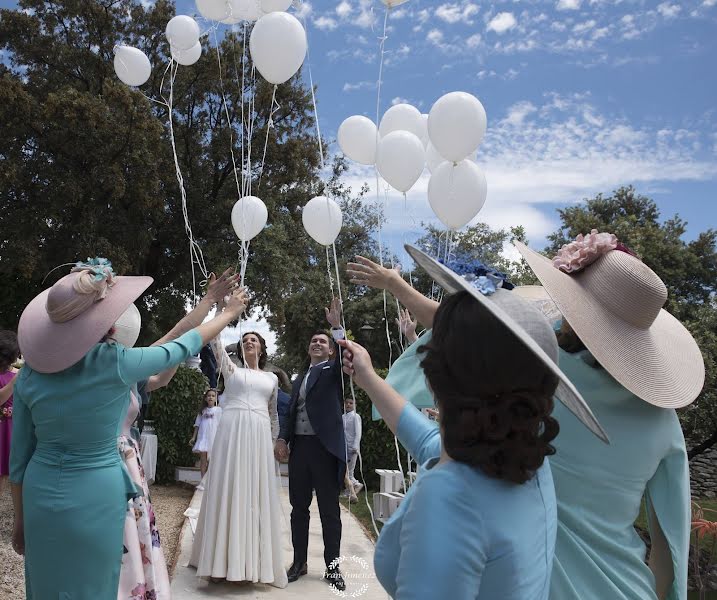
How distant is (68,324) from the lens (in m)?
2.15

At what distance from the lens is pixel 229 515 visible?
4566 millimetres

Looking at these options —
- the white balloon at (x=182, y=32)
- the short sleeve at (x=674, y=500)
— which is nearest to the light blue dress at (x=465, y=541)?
the short sleeve at (x=674, y=500)

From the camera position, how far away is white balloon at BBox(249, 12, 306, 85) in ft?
13.3

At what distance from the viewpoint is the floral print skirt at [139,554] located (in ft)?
10.00

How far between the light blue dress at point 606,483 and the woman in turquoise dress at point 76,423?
131cm

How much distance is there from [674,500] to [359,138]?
3446 millimetres

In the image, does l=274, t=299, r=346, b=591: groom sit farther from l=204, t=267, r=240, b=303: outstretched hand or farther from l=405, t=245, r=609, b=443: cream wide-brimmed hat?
l=405, t=245, r=609, b=443: cream wide-brimmed hat

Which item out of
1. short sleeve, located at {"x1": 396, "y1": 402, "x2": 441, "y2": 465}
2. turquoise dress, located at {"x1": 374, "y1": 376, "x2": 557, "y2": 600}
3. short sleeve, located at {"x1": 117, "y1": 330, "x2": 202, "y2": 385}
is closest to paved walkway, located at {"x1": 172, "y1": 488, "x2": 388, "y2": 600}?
short sleeve, located at {"x1": 117, "y1": 330, "x2": 202, "y2": 385}

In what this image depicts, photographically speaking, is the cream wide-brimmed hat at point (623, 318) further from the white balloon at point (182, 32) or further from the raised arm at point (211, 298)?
the white balloon at point (182, 32)

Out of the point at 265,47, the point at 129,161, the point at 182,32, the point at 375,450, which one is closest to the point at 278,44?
the point at 265,47

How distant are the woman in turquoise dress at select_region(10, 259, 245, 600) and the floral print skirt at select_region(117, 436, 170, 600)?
0.72 metres

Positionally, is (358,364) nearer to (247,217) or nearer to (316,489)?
(316,489)

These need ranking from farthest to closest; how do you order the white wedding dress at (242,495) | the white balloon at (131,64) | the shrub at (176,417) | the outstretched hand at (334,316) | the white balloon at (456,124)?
the shrub at (176,417)
the white balloon at (131,64)
the white wedding dress at (242,495)
the white balloon at (456,124)
the outstretched hand at (334,316)

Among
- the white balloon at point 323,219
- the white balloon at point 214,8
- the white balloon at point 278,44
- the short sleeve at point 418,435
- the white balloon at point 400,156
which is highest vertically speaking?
the white balloon at point 214,8
